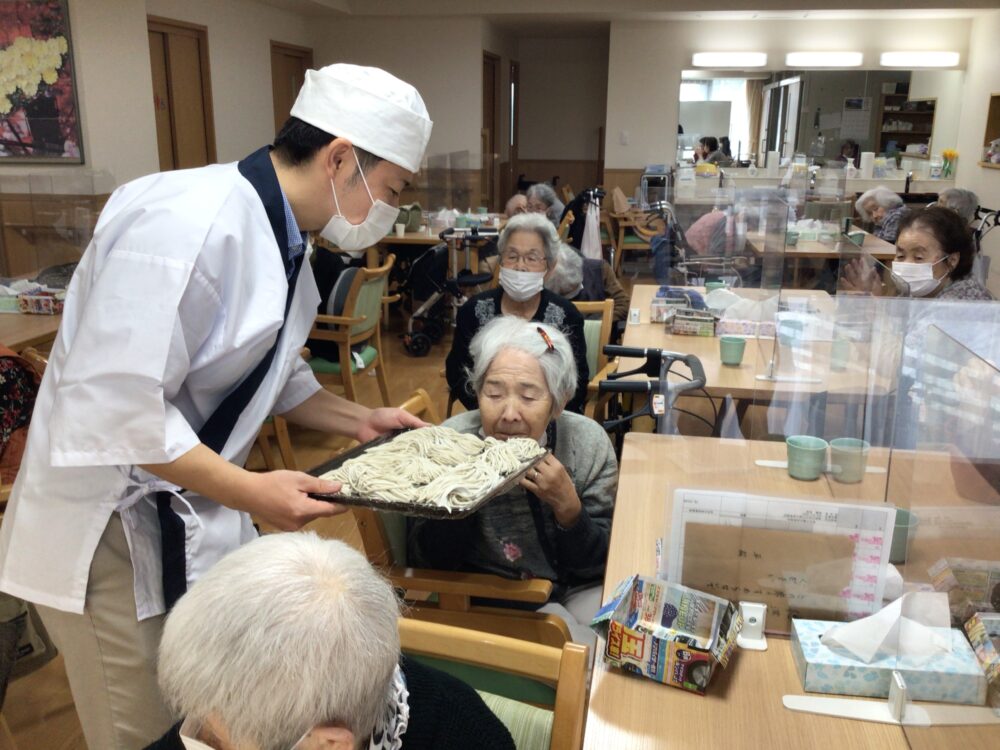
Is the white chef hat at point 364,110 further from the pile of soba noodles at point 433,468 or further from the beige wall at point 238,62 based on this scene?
the beige wall at point 238,62

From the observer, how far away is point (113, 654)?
1.34 meters

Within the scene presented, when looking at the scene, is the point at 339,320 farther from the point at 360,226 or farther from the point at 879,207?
the point at 879,207

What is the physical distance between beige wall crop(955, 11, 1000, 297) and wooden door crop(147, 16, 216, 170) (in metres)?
6.81

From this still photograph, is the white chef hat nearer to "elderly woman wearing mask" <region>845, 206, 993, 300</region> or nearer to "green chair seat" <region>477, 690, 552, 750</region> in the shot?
"green chair seat" <region>477, 690, 552, 750</region>

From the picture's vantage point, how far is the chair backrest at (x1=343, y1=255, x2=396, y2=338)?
3.92 m

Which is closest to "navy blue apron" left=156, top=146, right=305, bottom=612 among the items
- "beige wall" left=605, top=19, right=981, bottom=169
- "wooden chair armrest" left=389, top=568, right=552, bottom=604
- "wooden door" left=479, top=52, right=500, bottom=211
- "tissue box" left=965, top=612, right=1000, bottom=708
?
"wooden chair armrest" left=389, top=568, right=552, bottom=604

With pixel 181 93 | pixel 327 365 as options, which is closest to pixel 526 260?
pixel 327 365

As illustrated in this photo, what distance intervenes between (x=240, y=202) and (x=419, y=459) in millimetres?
568

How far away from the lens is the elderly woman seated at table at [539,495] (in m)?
1.81

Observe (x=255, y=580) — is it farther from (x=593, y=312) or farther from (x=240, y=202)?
(x=593, y=312)

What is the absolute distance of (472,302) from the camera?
3281 mm

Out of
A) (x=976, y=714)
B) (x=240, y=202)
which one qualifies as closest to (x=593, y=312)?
(x=240, y=202)

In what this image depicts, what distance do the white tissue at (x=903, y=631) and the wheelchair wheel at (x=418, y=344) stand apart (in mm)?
4699

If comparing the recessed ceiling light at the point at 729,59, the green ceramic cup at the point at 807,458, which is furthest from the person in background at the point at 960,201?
the recessed ceiling light at the point at 729,59
